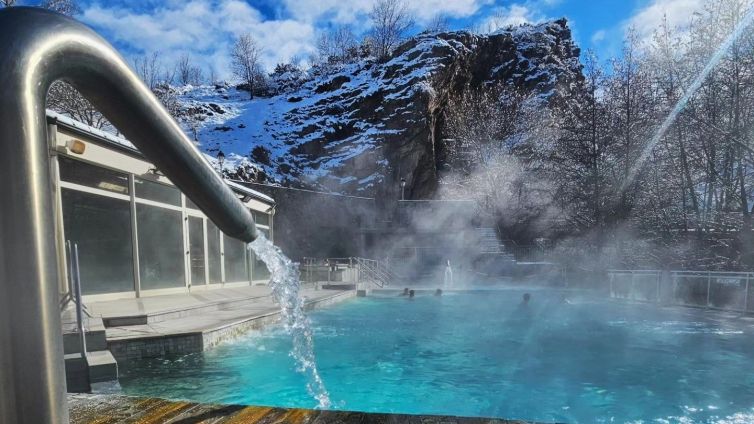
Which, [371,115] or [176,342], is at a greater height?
[371,115]

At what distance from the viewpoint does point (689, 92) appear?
15594 mm

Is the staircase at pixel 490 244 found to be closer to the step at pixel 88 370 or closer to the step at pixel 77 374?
the step at pixel 88 370

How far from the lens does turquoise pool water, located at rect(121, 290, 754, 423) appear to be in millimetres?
5270

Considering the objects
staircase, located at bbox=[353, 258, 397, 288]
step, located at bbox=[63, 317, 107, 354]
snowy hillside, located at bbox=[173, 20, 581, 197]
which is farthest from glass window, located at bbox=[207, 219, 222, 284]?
snowy hillside, located at bbox=[173, 20, 581, 197]

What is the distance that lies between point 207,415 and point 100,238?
8.00 metres

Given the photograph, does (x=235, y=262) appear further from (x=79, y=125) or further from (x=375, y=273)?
(x=375, y=273)

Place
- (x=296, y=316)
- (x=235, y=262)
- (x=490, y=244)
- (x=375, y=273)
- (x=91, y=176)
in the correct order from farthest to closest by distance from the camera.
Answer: (x=490, y=244) < (x=375, y=273) < (x=235, y=262) < (x=91, y=176) < (x=296, y=316)

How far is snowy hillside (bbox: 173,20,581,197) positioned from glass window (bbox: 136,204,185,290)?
21.0 meters

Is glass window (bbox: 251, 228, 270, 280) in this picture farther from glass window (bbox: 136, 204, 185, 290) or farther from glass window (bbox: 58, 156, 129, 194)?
glass window (bbox: 58, 156, 129, 194)

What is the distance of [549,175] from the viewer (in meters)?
28.0

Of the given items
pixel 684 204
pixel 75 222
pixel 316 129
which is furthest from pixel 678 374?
pixel 316 129

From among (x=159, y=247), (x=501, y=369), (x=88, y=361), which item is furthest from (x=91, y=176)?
(x=501, y=369)

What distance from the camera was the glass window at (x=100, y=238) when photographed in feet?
26.6

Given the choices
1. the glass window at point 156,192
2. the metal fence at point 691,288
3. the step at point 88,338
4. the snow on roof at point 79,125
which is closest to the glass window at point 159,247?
the glass window at point 156,192
